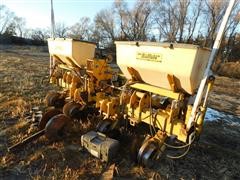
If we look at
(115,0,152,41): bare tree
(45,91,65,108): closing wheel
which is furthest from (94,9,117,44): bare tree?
(45,91,65,108): closing wheel

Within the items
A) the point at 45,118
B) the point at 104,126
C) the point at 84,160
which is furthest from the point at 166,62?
the point at 45,118

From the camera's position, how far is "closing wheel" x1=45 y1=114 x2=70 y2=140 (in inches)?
160

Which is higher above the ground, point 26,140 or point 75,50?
point 75,50

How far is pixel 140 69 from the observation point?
12.9 ft

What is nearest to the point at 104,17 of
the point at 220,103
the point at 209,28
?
the point at 209,28

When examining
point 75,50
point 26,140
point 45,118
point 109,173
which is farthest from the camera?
point 75,50

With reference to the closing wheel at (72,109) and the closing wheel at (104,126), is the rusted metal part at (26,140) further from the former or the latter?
the closing wheel at (104,126)

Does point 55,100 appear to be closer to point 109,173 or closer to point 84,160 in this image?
point 84,160

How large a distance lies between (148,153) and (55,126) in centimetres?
169

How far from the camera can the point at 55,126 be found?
410 cm

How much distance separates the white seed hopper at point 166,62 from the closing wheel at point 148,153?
→ 0.94 metres

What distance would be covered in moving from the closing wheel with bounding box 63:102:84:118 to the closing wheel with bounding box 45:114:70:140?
0.63m

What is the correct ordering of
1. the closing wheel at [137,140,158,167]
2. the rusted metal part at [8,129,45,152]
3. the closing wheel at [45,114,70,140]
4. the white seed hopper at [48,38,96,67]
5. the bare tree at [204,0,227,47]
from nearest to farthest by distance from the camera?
1. the closing wheel at [137,140,158,167]
2. the rusted metal part at [8,129,45,152]
3. the closing wheel at [45,114,70,140]
4. the white seed hopper at [48,38,96,67]
5. the bare tree at [204,0,227,47]

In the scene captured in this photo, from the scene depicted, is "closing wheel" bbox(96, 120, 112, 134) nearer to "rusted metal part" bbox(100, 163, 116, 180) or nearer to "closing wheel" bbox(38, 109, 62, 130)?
"rusted metal part" bbox(100, 163, 116, 180)
